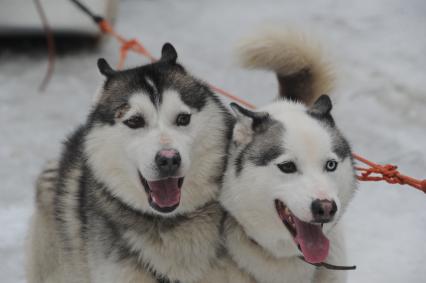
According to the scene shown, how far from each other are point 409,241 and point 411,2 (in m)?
4.64

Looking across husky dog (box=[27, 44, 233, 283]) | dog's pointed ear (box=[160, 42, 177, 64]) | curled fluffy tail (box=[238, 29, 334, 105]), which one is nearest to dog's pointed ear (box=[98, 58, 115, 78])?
husky dog (box=[27, 44, 233, 283])

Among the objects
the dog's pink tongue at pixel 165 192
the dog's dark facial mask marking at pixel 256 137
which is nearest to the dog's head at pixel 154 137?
the dog's pink tongue at pixel 165 192

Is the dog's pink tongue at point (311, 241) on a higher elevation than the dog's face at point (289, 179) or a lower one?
lower

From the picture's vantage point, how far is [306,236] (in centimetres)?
250

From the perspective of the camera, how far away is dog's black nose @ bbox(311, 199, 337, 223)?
7.55 feet

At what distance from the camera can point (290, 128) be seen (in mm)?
2596

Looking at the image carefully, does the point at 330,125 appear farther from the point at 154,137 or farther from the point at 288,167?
the point at 154,137

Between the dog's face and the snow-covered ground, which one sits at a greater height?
the dog's face

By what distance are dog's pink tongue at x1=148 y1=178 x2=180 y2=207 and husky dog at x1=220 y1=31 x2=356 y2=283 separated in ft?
0.74

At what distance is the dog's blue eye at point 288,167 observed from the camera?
8.13ft

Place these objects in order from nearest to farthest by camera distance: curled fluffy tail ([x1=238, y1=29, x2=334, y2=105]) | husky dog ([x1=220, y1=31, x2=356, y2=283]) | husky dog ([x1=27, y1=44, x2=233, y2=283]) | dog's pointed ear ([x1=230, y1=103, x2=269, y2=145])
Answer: husky dog ([x1=220, y1=31, x2=356, y2=283])
husky dog ([x1=27, y1=44, x2=233, y2=283])
dog's pointed ear ([x1=230, y1=103, x2=269, y2=145])
curled fluffy tail ([x1=238, y1=29, x2=334, y2=105])

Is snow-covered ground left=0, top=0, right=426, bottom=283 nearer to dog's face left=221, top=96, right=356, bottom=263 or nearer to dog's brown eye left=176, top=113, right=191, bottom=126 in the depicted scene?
dog's face left=221, top=96, right=356, bottom=263

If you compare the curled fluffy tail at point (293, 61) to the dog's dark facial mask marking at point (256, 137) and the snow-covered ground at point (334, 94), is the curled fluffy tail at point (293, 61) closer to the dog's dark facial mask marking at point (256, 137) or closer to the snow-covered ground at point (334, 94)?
the snow-covered ground at point (334, 94)

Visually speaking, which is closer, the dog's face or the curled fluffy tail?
the dog's face
